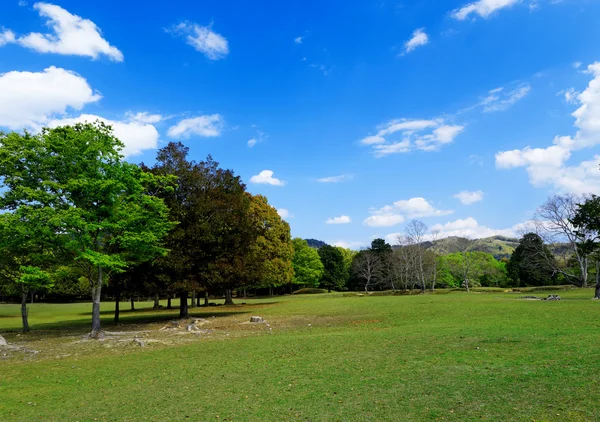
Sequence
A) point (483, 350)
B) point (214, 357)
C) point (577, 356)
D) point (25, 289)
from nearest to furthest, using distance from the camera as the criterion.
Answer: point (577, 356)
point (483, 350)
point (214, 357)
point (25, 289)

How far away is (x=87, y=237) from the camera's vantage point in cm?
2095

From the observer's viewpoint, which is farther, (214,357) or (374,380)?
(214,357)

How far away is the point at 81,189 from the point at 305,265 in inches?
2546

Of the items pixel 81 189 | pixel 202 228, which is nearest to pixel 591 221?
pixel 202 228

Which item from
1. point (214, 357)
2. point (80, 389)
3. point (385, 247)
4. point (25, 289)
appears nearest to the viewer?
point (80, 389)

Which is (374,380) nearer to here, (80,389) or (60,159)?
(80,389)

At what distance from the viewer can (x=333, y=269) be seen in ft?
308

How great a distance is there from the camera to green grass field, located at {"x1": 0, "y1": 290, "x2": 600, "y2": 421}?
25.2ft

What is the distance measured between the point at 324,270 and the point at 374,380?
8428cm

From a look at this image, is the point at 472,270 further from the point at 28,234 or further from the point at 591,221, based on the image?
the point at 28,234

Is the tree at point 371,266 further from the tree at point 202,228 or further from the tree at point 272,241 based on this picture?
the tree at point 202,228

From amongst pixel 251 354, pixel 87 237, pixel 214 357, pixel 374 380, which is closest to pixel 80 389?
pixel 214 357

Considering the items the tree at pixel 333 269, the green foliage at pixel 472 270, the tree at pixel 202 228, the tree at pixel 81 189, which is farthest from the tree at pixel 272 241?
the green foliage at pixel 472 270

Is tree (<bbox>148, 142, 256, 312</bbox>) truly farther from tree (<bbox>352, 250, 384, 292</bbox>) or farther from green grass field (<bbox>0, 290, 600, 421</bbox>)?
tree (<bbox>352, 250, 384, 292</bbox>)
